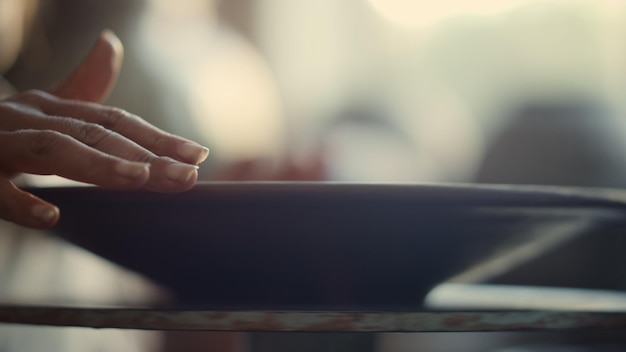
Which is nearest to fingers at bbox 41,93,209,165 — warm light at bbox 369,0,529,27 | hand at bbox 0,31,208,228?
hand at bbox 0,31,208,228

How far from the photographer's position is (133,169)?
30 cm

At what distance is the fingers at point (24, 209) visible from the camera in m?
0.32

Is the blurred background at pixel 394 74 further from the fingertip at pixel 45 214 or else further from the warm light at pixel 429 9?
the fingertip at pixel 45 214

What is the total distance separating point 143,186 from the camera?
0.30 metres

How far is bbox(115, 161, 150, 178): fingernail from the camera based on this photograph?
0.29 m

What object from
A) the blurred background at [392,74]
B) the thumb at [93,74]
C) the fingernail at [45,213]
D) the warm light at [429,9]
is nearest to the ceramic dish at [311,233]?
the fingernail at [45,213]

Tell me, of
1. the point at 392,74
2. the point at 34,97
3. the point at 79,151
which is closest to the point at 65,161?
the point at 79,151

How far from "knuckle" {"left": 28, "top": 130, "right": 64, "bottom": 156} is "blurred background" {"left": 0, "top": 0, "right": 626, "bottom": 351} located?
191cm

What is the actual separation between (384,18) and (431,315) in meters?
2.92

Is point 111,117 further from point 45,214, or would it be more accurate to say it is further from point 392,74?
point 392,74

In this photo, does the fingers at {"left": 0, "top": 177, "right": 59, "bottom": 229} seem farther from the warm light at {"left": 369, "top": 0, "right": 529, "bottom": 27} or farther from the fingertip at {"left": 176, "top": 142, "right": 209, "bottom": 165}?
the warm light at {"left": 369, "top": 0, "right": 529, "bottom": 27}

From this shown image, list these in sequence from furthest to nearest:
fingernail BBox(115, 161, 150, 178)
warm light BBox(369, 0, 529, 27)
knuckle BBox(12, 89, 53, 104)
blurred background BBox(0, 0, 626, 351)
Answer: warm light BBox(369, 0, 529, 27) → blurred background BBox(0, 0, 626, 351) → knuckle BBox(12, 89, 53, 104) → fingernail BBox(115, 161, 150, 178)

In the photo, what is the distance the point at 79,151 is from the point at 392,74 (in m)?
2.79

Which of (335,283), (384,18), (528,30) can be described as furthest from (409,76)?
(335,283)
